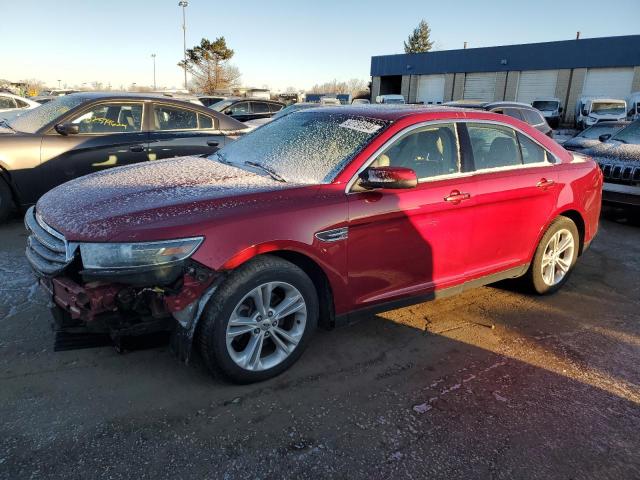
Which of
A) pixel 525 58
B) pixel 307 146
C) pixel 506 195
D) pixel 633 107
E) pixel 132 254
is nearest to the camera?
pixel 132 254

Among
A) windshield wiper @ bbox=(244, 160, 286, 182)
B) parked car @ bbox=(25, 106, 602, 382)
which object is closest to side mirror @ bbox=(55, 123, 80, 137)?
parked car @ bbox=(25, 106, 602, 382)

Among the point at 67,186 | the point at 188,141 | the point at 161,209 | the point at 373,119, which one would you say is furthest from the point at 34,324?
the point at 188,141

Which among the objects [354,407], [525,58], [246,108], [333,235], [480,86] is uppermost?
[525,58]

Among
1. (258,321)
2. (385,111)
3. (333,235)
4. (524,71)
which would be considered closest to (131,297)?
(258,321)

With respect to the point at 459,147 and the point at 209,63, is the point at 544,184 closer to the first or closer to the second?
the point at 459,147

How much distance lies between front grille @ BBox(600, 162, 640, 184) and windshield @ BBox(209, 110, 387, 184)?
17.6ft

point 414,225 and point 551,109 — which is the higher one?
point 551,109

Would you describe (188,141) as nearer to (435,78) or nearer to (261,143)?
(261,143)

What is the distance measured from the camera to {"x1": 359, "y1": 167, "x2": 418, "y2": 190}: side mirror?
3.05m

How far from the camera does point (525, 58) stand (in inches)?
1414

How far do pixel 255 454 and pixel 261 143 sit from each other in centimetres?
240

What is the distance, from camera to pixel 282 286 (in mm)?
2930

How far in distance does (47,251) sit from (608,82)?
37.4 m

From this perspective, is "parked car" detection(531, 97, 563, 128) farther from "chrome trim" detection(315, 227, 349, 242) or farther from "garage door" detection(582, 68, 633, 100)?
"chrome trim" detection(315, 227, 349, 242)
